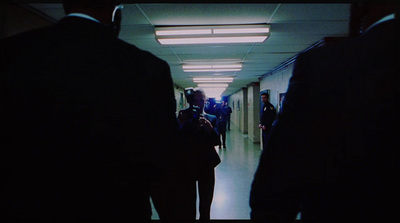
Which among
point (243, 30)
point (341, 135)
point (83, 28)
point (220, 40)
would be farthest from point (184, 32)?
point (341, 135)

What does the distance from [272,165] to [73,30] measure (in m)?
0.75

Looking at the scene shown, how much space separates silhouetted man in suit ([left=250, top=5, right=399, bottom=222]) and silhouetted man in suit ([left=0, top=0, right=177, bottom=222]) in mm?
391

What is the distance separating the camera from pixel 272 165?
2.57 feet

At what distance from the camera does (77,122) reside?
740mm

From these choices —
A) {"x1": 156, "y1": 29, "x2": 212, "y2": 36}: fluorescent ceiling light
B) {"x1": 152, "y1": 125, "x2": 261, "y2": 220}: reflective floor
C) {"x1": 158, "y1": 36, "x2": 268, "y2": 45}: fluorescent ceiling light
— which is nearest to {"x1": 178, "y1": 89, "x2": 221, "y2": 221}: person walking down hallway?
{"x1": 152, "y1": 125, "x2": 261, "y2": 220}: reflective floor

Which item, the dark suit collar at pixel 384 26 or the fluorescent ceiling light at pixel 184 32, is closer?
the dark suit collar at pixel 384 26

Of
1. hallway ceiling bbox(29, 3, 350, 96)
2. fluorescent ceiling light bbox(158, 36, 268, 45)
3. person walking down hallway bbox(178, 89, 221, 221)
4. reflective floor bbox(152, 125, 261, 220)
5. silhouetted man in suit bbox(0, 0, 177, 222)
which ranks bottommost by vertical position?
reflective floor bbox(152, 125, 261, 220)

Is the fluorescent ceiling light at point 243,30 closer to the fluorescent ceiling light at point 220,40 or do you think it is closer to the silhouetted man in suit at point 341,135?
the fluorescent ceiling light at point 220,40

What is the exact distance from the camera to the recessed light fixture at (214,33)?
3.37 metres

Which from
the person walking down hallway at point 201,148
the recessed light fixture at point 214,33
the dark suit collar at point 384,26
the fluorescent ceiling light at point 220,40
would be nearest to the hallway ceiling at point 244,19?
the recessed light fixture at point 214,33

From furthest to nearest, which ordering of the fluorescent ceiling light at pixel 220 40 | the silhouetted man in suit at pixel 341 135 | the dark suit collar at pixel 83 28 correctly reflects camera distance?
the fluorescent ceiling light at pixel 220 40
the dark suit collar at pixel 83 28
the silhouetted man in suit at pixel 341 135

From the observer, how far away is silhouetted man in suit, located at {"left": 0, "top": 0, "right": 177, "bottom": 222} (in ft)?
2.40

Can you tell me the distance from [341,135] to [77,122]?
76 centimetres

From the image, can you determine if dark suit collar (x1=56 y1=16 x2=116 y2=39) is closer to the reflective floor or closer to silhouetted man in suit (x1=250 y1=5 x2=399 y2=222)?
silhouetted man in suit (x1=250 y1=5 x2=399 y2=222)
